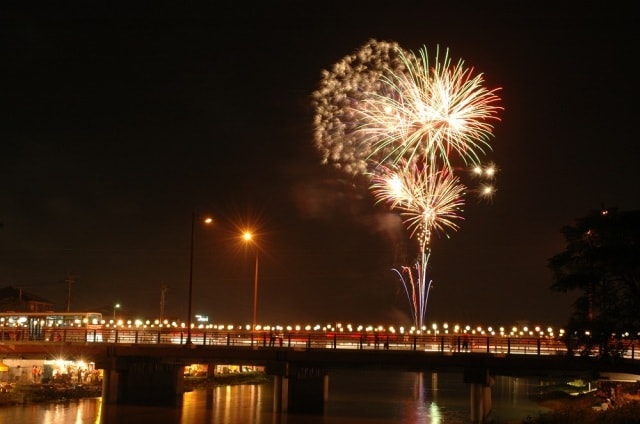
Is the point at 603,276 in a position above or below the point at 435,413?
above

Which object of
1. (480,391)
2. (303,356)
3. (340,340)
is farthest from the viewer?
(340,340)

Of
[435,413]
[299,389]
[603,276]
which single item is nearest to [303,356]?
[299,389]

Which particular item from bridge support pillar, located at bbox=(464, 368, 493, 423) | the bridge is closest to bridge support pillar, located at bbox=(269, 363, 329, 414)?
the bridge

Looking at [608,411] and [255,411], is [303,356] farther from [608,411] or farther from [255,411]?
[608,411]

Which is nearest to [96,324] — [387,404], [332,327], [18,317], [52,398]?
[18,317]

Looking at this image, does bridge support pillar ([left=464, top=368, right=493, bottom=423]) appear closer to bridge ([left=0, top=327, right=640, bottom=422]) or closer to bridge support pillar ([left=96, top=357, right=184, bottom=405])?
bridge ([left=0, top=327, right=640, bottom=422])

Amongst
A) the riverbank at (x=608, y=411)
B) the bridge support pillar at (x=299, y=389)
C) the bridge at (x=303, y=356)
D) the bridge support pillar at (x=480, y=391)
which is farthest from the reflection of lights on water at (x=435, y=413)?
the riverbank at (x=608, y=411)
